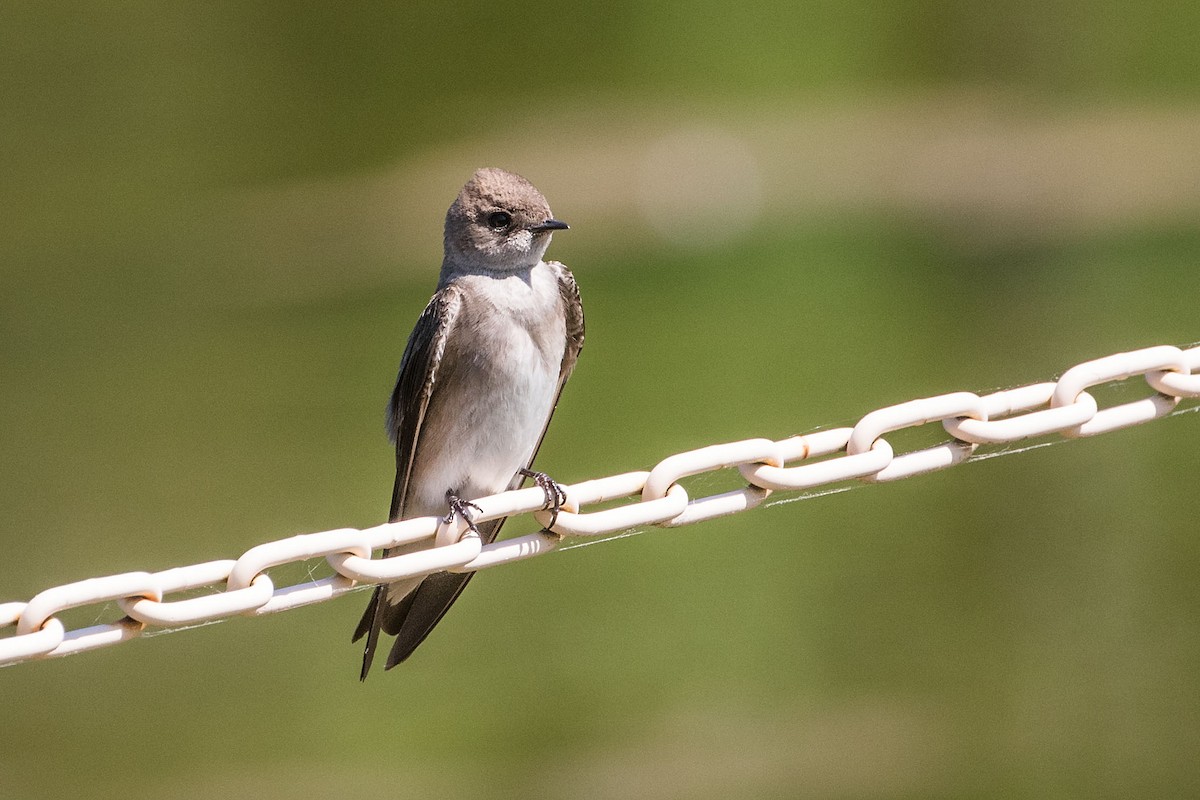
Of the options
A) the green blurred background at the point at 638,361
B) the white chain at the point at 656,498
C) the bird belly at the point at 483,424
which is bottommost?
the white chain at the point at 656,498

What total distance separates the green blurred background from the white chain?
2.06 m

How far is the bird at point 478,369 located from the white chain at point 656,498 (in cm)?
47

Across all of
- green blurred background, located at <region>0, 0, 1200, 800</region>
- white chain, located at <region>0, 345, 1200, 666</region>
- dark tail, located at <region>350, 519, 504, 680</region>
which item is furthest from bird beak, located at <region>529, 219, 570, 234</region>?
green blurred background, located at <region>0, 0, 1200, 800</region>

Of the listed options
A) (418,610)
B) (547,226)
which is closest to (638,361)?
(547,226)

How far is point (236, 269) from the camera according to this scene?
4223 mm

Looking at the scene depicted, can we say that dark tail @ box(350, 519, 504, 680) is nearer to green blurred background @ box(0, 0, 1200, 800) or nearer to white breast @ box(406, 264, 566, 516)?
white breast @ box(406, 264, 566, 516)

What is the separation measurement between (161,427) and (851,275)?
2018mm

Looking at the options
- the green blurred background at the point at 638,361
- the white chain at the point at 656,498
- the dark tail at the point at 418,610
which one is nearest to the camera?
the white chain at the point at 656,498

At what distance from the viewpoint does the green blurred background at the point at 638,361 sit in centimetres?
300

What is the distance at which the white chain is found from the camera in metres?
0.78

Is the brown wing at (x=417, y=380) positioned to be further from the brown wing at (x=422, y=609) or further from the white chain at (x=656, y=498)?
the white chain at (x=656, y=498)

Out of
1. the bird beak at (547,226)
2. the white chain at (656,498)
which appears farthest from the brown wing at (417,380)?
the white chain at (656,498)

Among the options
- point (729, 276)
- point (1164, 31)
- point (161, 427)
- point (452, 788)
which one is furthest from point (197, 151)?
point (1164, 31)

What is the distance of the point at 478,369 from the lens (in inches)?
58.6
